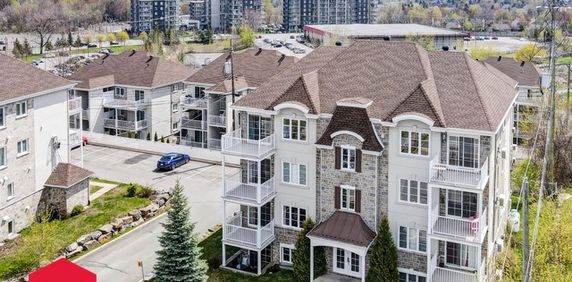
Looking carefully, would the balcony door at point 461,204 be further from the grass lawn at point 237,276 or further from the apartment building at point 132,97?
the apartment building at point 132,97

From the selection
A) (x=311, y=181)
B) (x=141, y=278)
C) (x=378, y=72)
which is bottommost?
(x=141, y=278)

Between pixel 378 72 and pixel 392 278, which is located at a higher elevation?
pixel 378 72

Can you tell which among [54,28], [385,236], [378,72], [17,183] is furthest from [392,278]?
[54,28]

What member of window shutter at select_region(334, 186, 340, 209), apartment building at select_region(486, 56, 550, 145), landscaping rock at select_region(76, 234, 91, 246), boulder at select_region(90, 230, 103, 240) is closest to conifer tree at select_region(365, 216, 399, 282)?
window shutter at select_region(334, 186, 340, 209)

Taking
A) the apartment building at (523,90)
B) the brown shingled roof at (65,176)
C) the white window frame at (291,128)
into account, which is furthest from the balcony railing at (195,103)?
the apartment building at (523,90)

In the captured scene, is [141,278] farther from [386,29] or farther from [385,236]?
[386,29]

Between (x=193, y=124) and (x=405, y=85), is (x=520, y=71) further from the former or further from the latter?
(x=405, y=85)
